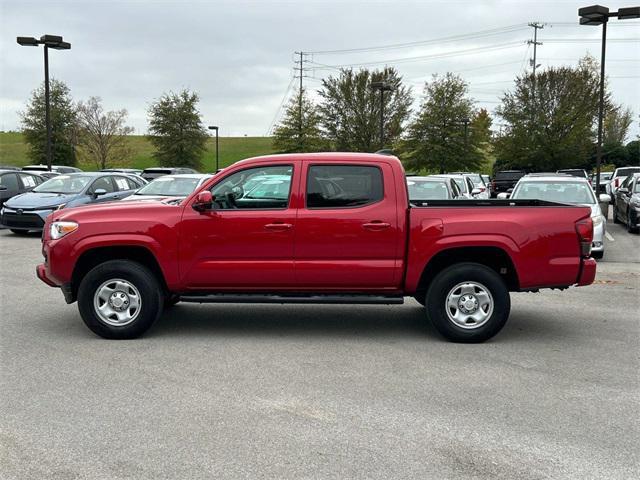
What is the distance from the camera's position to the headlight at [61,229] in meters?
6.69

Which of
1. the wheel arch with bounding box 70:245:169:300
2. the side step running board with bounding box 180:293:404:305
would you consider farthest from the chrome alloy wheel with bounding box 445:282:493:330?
the wheel arch with bounding box 70:245:169:300

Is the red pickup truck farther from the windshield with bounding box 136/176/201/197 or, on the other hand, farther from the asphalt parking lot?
the windshield with bounding box 136/176/201/197

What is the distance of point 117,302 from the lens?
6.67 m

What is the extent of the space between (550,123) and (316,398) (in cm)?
4294

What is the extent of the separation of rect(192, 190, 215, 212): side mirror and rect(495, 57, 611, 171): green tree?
4021 centimetres

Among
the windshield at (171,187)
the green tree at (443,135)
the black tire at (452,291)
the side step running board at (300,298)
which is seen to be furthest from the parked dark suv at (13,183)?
the green tree at (443,135)

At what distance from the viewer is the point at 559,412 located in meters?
4.69

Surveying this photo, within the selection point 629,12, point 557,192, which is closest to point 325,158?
point 557,192

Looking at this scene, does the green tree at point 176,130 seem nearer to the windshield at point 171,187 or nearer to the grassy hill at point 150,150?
the grassy hill at point 150,150

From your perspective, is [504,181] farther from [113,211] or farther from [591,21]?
[113,211]

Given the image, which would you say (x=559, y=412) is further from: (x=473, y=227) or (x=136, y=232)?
(x=136, y=232)

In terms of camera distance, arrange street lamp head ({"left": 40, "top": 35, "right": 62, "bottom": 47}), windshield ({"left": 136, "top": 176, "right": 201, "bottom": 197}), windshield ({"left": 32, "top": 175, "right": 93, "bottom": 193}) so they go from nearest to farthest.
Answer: windshield ({"left": 136, "top": 176, "right": 201, "bottom": 197}) < windshield ({"left": 32, "top": 175, "right": 93, "bottom": 193}) < street lamp head ({"left": 40, "top": 35, "right": 62, "bottom": 47})

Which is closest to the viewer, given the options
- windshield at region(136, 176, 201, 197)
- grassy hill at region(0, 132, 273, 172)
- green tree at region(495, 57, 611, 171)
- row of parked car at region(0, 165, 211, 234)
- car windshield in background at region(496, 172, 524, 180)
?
windshield at region(136, 176, 201, 197)

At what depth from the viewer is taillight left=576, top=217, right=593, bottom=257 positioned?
21.5 feet
